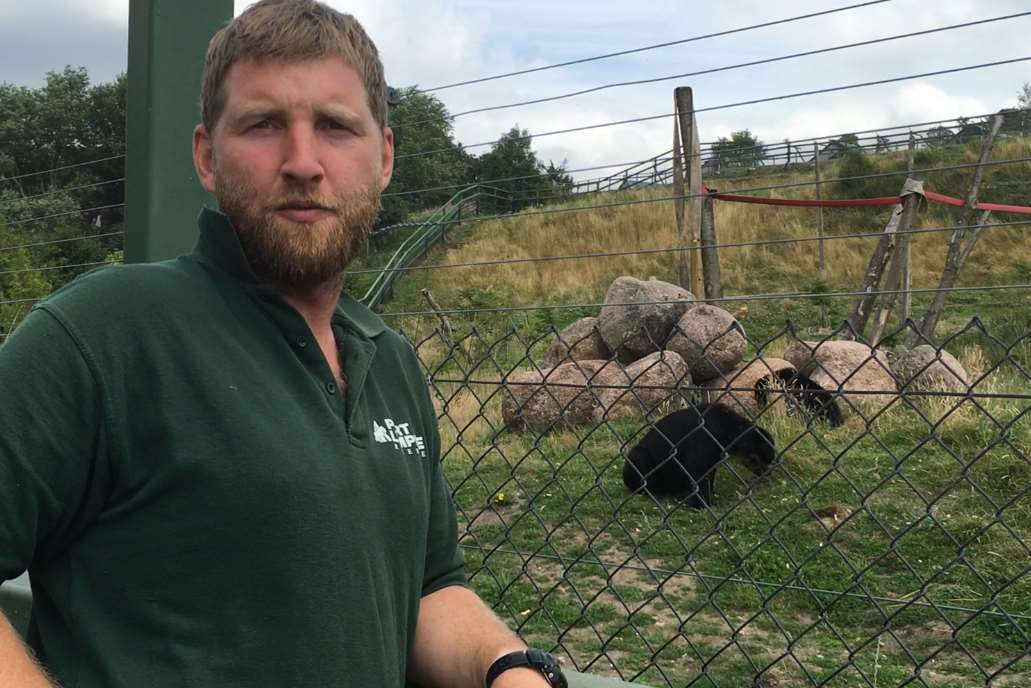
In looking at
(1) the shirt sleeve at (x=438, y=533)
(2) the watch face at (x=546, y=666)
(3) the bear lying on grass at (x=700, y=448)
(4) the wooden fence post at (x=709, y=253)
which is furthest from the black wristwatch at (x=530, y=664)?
(4) the wooden fence post at (x=709, y=253)

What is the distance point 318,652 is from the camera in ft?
4.12

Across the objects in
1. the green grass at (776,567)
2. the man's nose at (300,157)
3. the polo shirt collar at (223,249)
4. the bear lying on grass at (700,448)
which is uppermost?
the man's nose at (300,157)

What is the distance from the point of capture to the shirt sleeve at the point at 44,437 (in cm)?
107

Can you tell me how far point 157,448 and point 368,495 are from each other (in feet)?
0.94

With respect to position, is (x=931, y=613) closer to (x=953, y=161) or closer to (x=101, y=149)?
(x=953, y=161)

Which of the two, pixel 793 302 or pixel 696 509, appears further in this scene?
pixel 793 302

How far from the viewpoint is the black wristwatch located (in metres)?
1.51

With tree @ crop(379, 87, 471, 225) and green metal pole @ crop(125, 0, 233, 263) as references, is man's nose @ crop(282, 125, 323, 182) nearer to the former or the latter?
green metal pole @ crop(125, 0, 233, 263)

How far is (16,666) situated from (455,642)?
0.68 m

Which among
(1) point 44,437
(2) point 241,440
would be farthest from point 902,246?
(1) point 44,437

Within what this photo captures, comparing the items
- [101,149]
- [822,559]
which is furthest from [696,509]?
[101,149]

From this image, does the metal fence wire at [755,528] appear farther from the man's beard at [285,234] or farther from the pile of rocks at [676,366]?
the man's beard at [285,234]

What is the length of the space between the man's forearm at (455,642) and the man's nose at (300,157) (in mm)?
698

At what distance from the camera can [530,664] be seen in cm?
151
